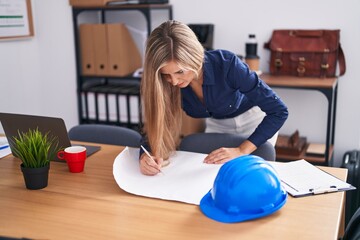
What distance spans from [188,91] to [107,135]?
0.47 metres

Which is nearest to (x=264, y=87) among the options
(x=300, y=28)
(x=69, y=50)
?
(x=300, y=28)

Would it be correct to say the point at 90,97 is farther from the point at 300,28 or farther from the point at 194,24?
the point at 300,28

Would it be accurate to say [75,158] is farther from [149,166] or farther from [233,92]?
[233,92]

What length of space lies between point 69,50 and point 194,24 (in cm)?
111

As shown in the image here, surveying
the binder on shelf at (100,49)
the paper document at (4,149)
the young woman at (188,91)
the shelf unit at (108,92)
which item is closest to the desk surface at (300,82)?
the young woman at (188,91)

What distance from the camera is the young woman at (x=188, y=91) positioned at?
60.6 inches

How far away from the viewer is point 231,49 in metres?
3.12

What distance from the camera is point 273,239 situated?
1072 mm

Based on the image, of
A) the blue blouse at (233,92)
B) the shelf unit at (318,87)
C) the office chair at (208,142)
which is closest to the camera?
the blue blouse at (233,92)

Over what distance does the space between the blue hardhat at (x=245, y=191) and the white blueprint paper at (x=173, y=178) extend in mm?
115

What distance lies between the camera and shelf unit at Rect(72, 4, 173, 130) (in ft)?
10.1

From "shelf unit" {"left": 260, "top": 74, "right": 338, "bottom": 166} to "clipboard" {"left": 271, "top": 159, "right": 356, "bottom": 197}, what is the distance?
1.12 meters

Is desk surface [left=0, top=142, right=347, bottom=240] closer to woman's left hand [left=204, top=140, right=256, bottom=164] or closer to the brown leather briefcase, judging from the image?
woman's left hand [left=204, top=140, right=256, bottom=164]

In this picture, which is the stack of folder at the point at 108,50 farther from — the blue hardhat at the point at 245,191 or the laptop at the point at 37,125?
the blue hardhat at the point at 245,191
